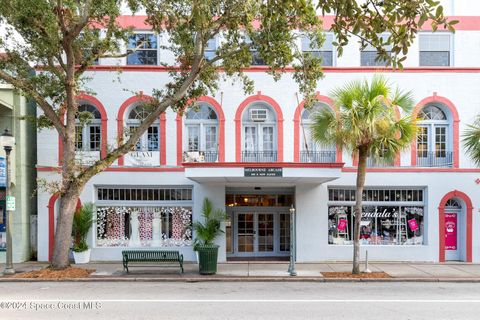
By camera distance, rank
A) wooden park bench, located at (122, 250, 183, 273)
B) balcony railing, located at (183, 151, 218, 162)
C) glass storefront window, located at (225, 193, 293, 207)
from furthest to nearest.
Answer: glass storefront window, located at (225, 193, 293, 207), balcony railing, located at (183, 151, 218, 162), wooden park bench, located at (122, 250, 183, 273)

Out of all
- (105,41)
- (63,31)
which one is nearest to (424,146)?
(105,41)

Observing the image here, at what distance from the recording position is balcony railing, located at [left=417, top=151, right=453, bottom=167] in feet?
59.0

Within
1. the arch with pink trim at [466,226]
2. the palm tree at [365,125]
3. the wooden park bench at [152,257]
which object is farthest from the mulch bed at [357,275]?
the wooden park bench at [152,257]

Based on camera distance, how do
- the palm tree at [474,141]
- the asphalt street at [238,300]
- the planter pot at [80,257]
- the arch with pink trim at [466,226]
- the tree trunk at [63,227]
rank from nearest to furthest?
the asphalt street at [238,300]
the tree trunk at [63,227]
the palm tree at [474,141]
the planter pot at [80,257]
the arch with pink trim at [466,226]

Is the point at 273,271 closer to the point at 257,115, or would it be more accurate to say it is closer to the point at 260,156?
the point at 260,156

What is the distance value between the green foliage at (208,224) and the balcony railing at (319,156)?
3.81m

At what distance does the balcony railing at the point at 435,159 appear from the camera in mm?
17969

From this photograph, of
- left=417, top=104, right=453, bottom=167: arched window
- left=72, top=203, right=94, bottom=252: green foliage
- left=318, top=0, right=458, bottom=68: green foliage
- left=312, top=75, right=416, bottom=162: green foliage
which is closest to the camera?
left=318, top=0, right=458, bottom=68: green foliage

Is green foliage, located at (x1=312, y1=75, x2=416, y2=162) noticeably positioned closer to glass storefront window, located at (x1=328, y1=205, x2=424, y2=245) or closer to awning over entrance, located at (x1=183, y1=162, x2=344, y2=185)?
awning over entrance, located at (x1=183, y1=162, x2=344, y2=185)

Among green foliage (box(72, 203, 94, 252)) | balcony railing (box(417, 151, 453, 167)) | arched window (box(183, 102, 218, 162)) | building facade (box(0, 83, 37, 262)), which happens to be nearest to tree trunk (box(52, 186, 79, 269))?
green foliage (box(72, 203, 94, 252))

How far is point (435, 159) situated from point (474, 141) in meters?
2.28

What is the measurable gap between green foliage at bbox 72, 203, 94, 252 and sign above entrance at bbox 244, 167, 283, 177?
6358mm

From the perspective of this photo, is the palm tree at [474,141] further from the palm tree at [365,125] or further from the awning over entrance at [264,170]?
the awning over entrance at [264,170]

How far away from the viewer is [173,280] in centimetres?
1402
